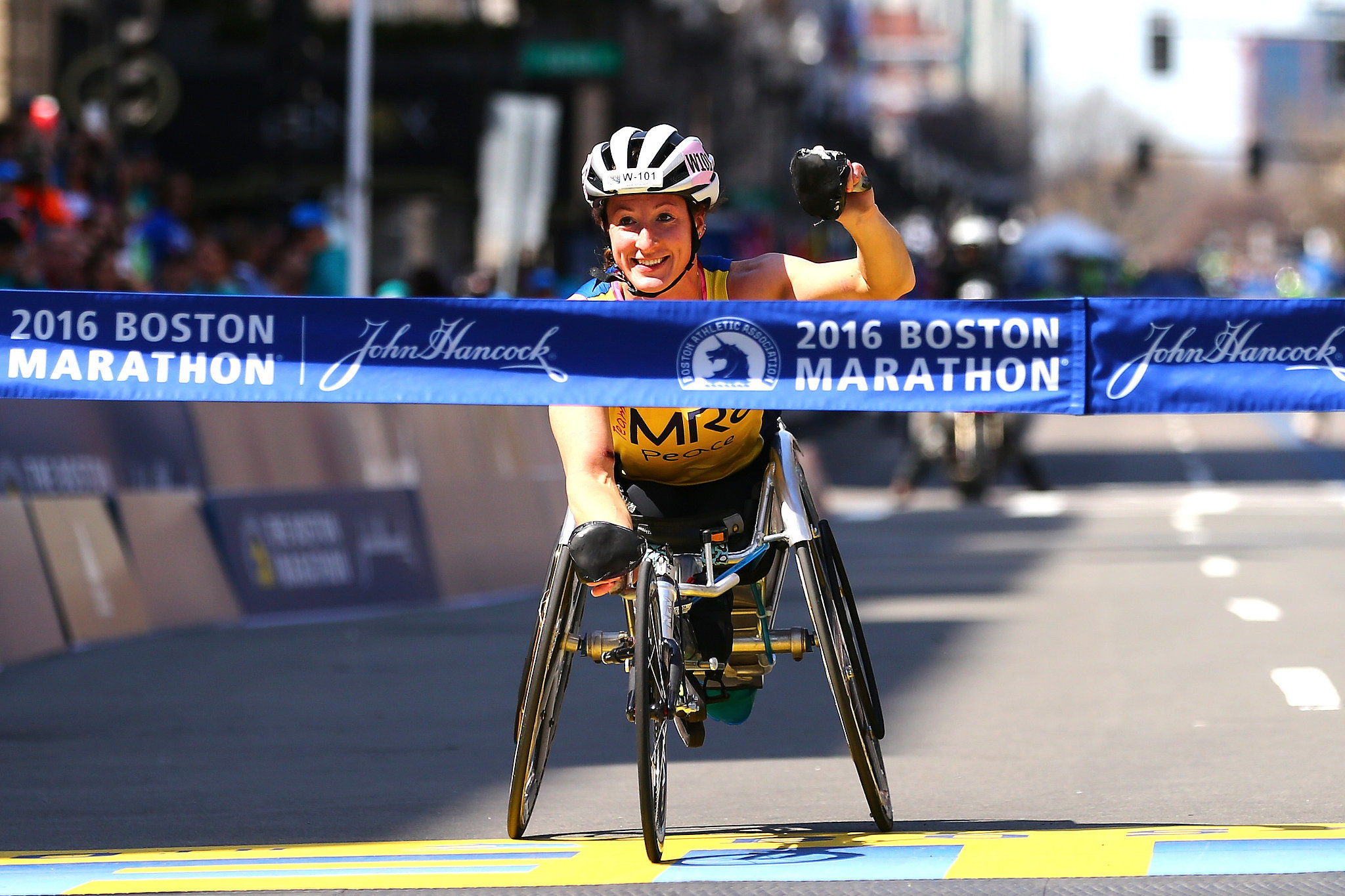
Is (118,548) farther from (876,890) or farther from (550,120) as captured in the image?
(550,120)

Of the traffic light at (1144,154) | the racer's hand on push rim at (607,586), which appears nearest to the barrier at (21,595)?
the racer's hand on push rim at (607,586)

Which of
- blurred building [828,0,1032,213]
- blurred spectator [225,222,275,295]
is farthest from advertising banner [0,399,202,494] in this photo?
blurred building [828,0,1032,213]

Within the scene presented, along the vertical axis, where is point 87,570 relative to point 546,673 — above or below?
below

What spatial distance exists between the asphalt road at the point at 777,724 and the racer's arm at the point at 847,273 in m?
1.38

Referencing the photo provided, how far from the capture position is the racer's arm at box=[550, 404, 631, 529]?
6.29 meters

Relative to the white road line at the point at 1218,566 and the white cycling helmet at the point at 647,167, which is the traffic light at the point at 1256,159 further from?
the white cycling helmet at the point at 647,167

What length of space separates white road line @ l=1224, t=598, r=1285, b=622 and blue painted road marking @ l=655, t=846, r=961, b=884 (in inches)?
263

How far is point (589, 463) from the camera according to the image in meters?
6.45

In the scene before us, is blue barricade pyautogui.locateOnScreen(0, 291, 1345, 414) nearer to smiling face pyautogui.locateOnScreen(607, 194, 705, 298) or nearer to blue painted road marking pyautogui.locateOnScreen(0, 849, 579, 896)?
smiling face pyautogui.locateOnScreen(607, 194, 705, 298)

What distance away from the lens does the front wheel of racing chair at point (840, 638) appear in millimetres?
6383

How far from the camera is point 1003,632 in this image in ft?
40.3

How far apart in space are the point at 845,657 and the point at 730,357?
0.84 meters

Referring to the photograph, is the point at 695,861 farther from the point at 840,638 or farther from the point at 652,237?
the point at 652,237

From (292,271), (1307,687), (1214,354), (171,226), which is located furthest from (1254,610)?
(171,226)
